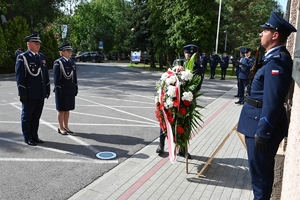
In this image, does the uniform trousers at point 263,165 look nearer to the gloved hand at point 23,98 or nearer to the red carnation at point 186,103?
the red carnation at point 186,103

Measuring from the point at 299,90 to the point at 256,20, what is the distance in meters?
39.4

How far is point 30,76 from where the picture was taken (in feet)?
19.8

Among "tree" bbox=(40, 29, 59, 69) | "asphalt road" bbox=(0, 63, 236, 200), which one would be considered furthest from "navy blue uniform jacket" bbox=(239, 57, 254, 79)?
"tree" bbox=(40, 29, 59, 69)

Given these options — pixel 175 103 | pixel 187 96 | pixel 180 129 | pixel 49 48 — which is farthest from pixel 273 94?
pixel 49 48

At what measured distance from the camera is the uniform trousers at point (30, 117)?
19.6 feet

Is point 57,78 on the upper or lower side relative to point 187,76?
lower

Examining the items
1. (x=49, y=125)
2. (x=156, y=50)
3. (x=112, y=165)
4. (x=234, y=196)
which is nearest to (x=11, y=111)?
(x=49, y=125)

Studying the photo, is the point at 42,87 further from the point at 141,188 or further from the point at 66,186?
the point at 141,188

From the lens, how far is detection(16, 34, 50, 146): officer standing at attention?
19.4 ft

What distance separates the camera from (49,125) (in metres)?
7.65

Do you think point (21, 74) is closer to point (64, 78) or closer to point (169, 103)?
point (64, 78)

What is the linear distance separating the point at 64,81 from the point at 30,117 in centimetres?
114

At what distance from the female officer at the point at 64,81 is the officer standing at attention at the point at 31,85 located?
365 millimetres

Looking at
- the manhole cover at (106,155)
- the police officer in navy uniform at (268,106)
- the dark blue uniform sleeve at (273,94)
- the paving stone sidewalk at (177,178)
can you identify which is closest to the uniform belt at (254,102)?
the police officer in navy uniform at (268,106)
